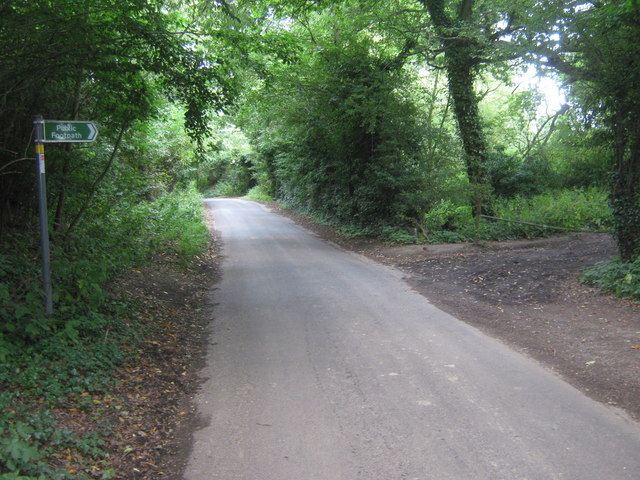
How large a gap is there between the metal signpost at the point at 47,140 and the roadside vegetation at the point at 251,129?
32 centimetres

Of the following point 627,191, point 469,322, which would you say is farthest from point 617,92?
point 469,322

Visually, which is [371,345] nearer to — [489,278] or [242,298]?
[242,298]

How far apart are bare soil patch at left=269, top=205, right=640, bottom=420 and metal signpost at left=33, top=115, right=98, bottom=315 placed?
5.96 metres

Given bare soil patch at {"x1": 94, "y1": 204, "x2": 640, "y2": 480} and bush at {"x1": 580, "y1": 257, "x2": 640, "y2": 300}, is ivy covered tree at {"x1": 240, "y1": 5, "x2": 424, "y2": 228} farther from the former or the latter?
bush at {"x1": 580, "y1": 257, "x2": 640, "y2": 300}

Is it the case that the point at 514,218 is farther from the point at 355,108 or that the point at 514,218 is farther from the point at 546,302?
the point at 546,302

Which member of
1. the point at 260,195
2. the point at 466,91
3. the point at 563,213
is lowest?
the point at 260,195

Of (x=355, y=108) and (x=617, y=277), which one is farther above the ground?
(x=355, y=108)

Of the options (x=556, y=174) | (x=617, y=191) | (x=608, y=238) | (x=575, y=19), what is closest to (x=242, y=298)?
(x=617, y=191)

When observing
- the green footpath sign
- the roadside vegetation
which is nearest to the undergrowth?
the roadside vegetation

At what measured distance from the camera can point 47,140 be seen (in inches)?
224

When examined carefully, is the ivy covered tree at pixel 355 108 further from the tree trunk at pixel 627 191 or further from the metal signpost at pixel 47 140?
the metal signpost at pixel 47 140

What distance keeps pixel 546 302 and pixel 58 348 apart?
25.2 ft

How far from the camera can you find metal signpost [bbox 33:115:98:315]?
5.54m

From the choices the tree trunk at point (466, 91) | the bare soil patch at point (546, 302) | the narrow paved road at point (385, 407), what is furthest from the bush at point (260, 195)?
the narrow paved road at point (385, 407)
